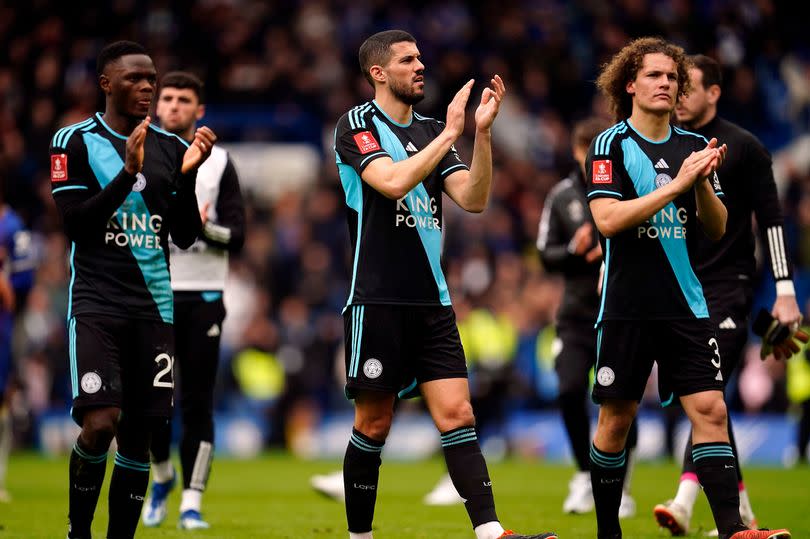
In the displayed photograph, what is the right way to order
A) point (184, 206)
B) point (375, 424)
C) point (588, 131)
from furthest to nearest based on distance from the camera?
point (588, 131) → point (184, 206) → point (375, 424)

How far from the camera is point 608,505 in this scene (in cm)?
693

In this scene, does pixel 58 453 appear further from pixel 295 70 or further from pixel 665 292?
pixel 665 292

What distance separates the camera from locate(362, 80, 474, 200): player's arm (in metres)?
6.25

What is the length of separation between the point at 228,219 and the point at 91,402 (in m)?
2.93

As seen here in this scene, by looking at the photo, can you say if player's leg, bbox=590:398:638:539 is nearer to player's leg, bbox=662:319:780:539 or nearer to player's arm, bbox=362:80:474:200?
player's leg, bbox=662:319:780:539

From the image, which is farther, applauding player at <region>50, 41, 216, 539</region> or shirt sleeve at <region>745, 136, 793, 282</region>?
shirt sleeve at <region>745, 136, 793, 282</region>

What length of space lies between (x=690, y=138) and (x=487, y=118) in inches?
51.3

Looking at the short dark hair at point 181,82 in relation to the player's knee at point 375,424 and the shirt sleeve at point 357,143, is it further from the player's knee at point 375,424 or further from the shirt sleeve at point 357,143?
the player's knee at point 375,424

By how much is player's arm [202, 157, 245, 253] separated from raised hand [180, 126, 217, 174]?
6.92 ft

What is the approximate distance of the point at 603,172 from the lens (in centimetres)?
672

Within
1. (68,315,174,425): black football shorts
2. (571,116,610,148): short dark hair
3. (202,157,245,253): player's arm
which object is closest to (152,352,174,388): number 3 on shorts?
(68,315,174,425): black football shorts

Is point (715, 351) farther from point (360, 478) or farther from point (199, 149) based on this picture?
point (199, 149)

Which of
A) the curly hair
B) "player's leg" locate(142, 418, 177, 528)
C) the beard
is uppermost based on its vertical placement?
the curly hair

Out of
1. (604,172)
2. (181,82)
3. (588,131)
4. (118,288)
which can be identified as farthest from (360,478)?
(588,131)
